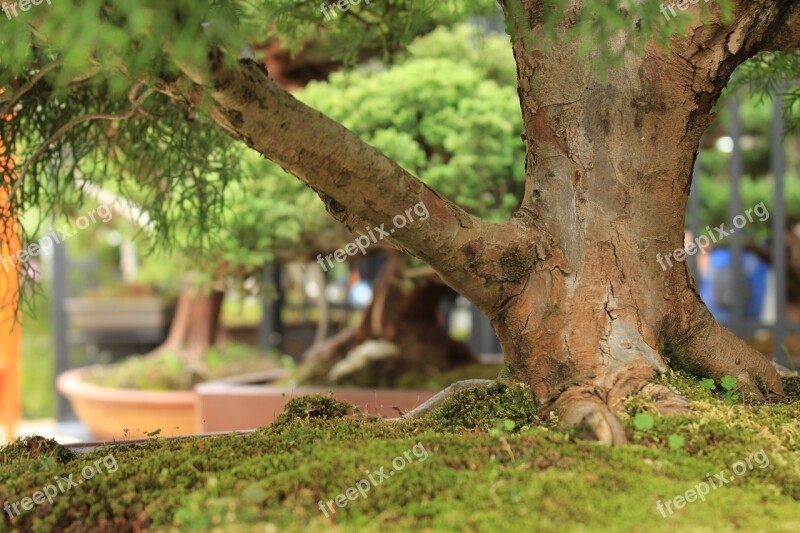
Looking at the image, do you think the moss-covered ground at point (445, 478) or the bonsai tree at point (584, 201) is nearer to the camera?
the moss-covered ground at point (445, 478)

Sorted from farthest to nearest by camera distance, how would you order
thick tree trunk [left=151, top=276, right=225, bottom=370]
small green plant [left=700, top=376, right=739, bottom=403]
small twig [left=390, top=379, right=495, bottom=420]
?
thick tree trunk [left=151, top=276, right=225, bottom=370], small twig [left=390, top=379, right=495, bottom=420], small green plant [left=700, top=376, right=739, bottom=403]

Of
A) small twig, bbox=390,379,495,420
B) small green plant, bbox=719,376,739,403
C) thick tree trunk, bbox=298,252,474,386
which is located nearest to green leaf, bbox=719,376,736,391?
small green plant, bbox=719,376,739,403

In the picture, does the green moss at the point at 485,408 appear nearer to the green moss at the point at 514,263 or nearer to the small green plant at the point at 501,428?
the small green plant at the point at 501,428

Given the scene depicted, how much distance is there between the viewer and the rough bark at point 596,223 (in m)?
1.58

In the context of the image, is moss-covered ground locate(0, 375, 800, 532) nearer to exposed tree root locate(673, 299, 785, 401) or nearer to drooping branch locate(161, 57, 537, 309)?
exposed tree root locate(673, 299, 785, 401)

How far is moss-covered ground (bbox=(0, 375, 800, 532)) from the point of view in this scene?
113 cm

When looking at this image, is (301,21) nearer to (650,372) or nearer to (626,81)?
(626,81)

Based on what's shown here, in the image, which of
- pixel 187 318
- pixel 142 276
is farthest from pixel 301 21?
pixel 142 276

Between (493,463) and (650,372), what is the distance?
474mm

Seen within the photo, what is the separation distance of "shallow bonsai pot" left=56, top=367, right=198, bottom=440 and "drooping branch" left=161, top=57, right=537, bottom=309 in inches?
102

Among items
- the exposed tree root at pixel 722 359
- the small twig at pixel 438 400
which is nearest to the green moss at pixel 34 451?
Answer: the small twig at pixel 438 400

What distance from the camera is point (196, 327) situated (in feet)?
16.6

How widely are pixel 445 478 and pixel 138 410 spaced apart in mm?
3092

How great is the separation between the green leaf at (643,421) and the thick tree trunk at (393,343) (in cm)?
237
